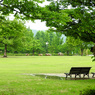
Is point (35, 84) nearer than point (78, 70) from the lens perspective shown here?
Yes

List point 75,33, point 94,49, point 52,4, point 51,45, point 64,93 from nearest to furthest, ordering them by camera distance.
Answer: point 64,93
point 94,49
point 75,33
point 52,4
point 51,45

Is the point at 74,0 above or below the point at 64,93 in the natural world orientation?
above

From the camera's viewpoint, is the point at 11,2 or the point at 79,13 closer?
the point at 11,2

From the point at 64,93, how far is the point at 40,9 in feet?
13.5

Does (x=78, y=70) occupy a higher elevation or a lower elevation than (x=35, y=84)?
higher

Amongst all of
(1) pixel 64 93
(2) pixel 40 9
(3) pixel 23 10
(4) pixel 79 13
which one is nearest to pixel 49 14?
(2) pixel 40 9

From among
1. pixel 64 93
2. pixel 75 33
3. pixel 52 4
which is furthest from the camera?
pixel 52 4

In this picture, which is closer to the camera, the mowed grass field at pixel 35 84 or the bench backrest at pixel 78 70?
the mowed grass field at pixel 35 84

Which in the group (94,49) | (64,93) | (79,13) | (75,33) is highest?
(79,13)

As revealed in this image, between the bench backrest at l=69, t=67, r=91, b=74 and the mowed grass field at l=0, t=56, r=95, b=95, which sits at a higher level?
the bench backrest at l=69, t=67, r=91, b=74

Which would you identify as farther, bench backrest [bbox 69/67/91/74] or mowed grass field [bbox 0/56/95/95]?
bench backrest [bbox 69/67/91/74]

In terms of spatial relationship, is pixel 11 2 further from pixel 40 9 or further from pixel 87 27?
pixel 87 27

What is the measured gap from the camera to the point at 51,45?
371 ft

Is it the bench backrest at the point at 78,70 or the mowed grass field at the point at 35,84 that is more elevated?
the bench backrest at the point at 78,70
